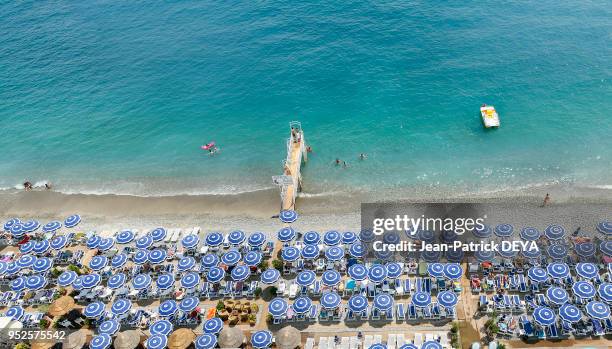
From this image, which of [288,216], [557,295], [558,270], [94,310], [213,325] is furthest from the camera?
[288,216]

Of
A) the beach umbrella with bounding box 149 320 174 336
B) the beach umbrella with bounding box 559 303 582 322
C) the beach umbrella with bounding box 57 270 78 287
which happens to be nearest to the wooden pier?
the beach umbrella with bounding box 149 320 174 336

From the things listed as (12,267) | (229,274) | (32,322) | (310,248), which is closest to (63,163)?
(12,267)

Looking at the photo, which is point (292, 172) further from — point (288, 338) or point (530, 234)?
point (530, 234)

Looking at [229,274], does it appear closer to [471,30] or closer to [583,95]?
[583,95]

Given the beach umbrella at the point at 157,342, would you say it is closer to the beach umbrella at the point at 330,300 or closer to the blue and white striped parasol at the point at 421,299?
the beach umbrella at the point at 330,300

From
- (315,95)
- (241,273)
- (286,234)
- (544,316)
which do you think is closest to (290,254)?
(286,234)

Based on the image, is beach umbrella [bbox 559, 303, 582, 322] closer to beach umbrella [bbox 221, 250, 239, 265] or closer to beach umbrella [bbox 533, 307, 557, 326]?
beach umbrella [bbox 533, 307, 557, 326]
